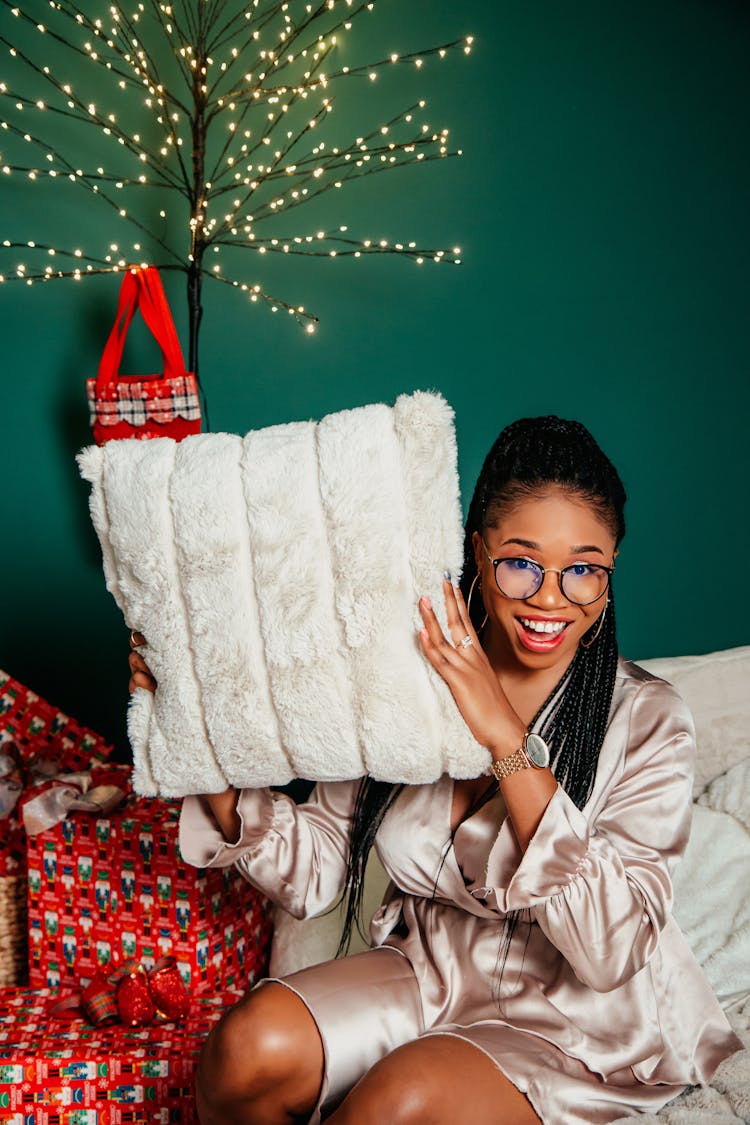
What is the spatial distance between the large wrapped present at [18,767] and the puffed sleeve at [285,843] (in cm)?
61

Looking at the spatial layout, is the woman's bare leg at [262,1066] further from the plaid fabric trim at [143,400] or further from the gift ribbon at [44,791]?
the plaid fabric trim at [143,400]

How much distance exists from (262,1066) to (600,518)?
2.60ft

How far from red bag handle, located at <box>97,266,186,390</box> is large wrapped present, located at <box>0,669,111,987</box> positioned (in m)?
0.64

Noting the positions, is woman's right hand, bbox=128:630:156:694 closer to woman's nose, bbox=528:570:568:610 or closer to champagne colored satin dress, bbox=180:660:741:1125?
champagne colored satin dress, bbox=180:660:741:1125

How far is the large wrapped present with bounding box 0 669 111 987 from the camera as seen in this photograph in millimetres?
1943

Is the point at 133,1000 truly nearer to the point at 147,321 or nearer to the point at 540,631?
the point at 540,631

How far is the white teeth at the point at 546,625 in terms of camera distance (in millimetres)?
1337

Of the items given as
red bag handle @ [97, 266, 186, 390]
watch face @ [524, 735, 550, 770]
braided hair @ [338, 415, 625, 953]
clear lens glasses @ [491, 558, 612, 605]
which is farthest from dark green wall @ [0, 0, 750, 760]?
watch face @ [524, 735, 550, 770]

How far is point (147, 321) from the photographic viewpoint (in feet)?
6.62

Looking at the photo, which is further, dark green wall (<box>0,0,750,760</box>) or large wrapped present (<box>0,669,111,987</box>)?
dark green wall (<box>0,0,750,760</box>)

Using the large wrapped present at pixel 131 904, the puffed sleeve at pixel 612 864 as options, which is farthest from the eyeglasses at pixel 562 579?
the large wrapped present at pixel 131 904

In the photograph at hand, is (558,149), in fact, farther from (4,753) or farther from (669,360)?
(4,753)

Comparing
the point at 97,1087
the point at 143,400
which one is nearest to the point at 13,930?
Answer: the point at 97,1087

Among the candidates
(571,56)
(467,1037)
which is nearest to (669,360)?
(571,56)
